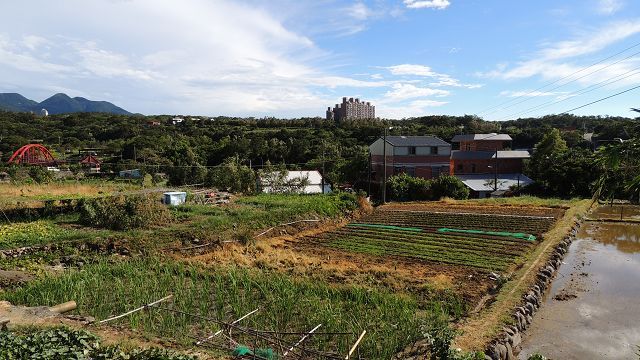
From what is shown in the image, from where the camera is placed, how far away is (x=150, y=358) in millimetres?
5883

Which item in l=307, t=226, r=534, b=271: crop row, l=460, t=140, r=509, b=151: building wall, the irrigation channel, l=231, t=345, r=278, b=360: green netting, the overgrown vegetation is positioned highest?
l=460, t=140, r=509, b=151: building wall

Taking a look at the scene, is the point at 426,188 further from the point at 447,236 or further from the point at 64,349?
the point at 64,349

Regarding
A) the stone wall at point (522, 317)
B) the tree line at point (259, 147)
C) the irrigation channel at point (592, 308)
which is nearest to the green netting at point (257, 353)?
the stone wall at point (522, 317)

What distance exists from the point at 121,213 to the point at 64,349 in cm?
1125

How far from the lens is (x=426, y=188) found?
31406 millimetres

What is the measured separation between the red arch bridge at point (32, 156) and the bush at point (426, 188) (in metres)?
30.1

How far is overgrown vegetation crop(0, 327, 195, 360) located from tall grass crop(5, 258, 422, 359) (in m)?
1.14

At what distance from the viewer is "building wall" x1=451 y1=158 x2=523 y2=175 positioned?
39.3 m

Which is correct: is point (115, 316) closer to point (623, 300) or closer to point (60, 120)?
point (623, 300)

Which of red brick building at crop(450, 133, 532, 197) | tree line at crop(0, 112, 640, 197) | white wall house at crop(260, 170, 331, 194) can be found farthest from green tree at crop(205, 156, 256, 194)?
red brick building at crop(450, 133, 532, 197)

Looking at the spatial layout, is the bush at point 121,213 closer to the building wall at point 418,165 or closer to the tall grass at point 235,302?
the tall grass at point 235,302

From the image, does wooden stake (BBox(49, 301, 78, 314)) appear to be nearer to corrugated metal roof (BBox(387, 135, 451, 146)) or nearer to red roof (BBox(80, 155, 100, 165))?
corrugated metal roof (BBox(387, 135, 451, 146))

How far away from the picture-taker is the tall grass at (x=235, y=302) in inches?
301

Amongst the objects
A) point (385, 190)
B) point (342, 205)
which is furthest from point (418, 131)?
point (342, 205)
